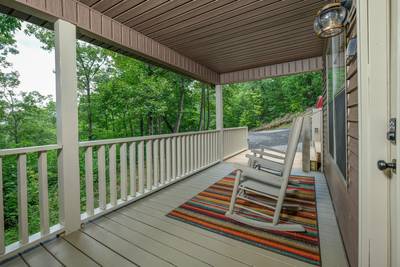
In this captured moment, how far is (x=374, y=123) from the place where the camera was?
92 cm

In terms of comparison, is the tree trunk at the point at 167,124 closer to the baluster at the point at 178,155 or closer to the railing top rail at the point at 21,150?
the baluster at the point at 178,155

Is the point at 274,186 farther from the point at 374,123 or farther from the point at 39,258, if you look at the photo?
the point at 39,258

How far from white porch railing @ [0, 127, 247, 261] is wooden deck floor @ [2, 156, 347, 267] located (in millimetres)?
163

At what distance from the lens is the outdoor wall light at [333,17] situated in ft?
4.52

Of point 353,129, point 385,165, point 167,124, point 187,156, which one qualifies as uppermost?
point 167,124

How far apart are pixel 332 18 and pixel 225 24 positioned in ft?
4.66

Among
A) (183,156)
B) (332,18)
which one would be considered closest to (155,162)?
(183,156)

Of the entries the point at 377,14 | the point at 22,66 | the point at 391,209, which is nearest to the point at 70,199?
the point at 391,209

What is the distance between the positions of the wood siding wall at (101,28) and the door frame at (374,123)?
2363mm

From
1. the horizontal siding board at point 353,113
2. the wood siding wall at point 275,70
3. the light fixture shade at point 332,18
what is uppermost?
the wood siding wall at point 275,70

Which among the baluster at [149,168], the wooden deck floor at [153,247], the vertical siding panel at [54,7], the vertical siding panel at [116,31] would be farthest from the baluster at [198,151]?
the vertical siding panel at [54,7]

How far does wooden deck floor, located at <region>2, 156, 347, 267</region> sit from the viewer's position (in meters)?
1.52

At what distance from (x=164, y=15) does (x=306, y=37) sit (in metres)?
Result: 2.15

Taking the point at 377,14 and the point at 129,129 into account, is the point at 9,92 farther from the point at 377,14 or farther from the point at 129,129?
the point at 377,14
